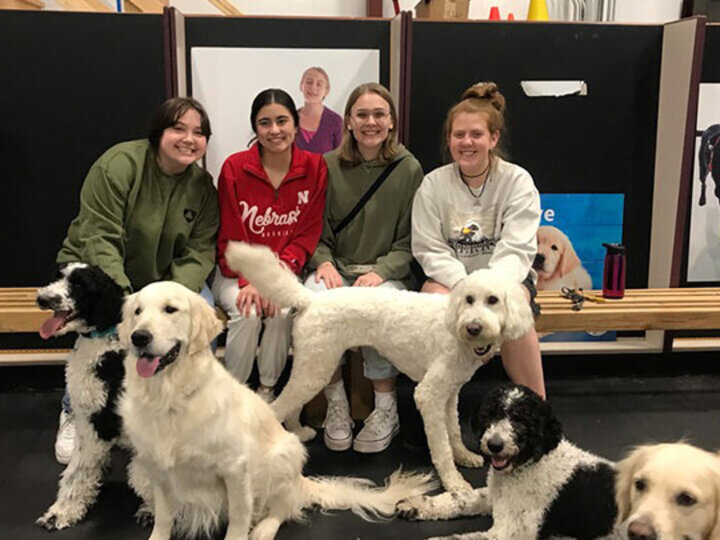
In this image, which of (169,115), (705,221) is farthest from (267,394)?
(705,221)

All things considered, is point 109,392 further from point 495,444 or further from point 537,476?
point 537,476

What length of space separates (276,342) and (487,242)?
1057 mm

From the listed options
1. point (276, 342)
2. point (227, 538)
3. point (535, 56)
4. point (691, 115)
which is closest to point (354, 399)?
point (276, 342)

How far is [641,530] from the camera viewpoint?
4.89 ft

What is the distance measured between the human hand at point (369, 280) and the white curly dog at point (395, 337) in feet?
0.75

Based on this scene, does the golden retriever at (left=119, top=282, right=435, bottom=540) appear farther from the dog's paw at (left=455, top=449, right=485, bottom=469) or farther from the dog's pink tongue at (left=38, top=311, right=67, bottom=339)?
the dog's paw at (left=455, top=449, right=485, bottom=469)

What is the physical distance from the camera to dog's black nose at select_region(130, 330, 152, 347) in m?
1.88

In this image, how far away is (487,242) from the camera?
9.54 feet

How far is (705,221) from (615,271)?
0.88m

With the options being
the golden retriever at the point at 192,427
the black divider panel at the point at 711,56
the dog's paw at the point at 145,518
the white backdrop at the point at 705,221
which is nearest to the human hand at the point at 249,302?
the golden retriever at the point at 192,427

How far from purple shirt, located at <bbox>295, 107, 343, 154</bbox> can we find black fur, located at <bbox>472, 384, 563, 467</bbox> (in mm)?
2043

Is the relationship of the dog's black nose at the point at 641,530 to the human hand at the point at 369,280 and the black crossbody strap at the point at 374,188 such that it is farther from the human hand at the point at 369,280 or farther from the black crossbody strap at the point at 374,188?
the black crossbody strap at the point at 374,188

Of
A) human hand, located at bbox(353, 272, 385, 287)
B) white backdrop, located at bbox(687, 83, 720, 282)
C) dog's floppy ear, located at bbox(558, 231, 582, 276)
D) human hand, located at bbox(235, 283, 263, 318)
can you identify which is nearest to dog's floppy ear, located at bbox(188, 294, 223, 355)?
human hand, located at bbox(235, 283, 263, 318)

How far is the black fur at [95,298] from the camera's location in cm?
234
